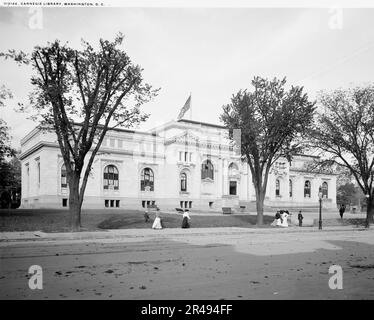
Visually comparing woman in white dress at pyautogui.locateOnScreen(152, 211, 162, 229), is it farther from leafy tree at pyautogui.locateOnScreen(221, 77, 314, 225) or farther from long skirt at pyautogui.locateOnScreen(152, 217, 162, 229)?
leafy tree at pyautogui.locateOnScreen(221, 77, 314, 225)

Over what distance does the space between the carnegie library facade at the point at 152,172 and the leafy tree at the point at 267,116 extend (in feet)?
63.3

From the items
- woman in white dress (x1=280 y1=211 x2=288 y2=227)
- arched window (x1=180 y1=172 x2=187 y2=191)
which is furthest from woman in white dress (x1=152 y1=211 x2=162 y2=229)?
arched window (x1=180 y1=172 x2=187 y2=191)

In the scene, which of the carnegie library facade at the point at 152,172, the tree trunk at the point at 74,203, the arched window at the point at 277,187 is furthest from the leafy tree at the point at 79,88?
the arched window at the point at 277,187

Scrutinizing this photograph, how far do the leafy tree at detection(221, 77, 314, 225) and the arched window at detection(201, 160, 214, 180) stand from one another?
3284 centimetres

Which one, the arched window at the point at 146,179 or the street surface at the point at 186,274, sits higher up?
the arched window at the point at 146,179

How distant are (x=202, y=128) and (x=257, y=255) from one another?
53930mm

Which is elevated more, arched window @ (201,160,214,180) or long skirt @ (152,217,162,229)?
arched window @ (201,160,214,180)

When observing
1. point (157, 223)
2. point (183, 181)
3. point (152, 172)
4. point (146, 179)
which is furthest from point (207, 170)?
point (157, 223)

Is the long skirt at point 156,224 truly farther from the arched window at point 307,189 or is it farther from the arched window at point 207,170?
the arched window at point 307,189

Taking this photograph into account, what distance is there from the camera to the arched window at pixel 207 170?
63.3 meters

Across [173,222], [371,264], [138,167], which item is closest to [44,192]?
[138,167]

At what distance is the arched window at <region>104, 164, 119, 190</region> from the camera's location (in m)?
55.3

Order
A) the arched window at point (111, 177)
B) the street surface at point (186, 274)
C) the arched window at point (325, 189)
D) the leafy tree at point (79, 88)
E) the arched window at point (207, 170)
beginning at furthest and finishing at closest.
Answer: the arched window at point (325, 189) < the arched window at point (207, 170) < the arched window at point (111, 177) < the leafy tree at point (79, 88) < the street surface at point (186, 274)
